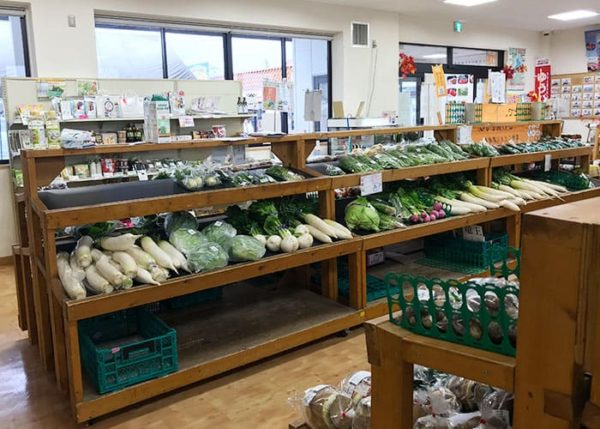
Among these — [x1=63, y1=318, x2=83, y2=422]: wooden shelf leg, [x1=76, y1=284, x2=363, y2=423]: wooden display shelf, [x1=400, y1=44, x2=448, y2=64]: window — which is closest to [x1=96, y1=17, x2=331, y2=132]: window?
[x1=400, y1=44, x2=448, y2=64]: window

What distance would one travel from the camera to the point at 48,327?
10.6 ft

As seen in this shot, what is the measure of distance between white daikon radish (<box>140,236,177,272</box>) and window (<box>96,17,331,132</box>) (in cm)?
452

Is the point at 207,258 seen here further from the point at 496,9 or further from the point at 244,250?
the point at 496,9

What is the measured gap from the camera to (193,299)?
12.3 ft

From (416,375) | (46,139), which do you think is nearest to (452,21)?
(46,139)

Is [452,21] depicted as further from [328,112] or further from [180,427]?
[180,427]

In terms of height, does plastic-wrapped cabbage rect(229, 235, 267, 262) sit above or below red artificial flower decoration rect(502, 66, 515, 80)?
below

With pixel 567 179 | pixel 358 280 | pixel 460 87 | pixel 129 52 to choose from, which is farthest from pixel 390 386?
pixel 460 87

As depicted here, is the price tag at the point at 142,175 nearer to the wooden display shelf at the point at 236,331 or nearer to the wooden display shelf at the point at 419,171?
the wooden display shelf at the point at 236,331

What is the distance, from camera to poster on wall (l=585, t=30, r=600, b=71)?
10993mm

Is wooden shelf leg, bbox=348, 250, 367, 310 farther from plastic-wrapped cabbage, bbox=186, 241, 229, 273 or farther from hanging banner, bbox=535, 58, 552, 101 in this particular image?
hanging banner, bbox=535, 58, 552, 101

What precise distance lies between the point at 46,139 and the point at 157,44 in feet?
7.51

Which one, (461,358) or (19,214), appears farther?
(19,214)

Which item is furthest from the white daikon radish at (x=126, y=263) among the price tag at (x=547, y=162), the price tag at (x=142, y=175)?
the price tag at (x=547, y=162)
